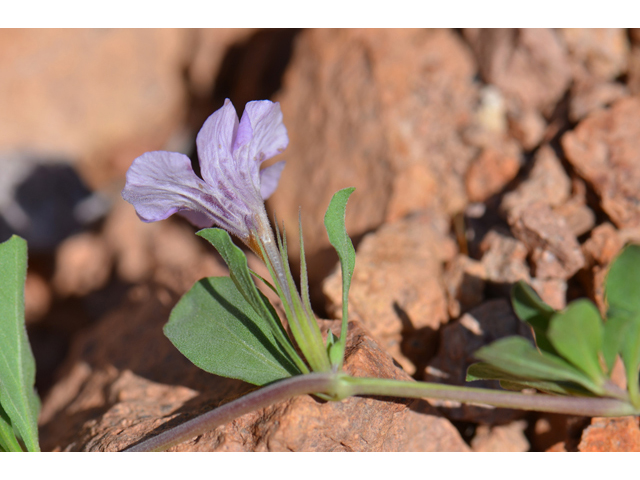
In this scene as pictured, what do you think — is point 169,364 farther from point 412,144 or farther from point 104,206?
point 104,206

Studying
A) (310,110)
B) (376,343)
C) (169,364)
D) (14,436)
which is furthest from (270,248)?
(310,110)

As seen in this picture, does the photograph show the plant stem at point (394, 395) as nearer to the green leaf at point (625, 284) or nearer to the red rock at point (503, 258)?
the green leaf at point (625, 284)

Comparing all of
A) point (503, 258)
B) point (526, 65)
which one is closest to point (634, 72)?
point (526, 65)

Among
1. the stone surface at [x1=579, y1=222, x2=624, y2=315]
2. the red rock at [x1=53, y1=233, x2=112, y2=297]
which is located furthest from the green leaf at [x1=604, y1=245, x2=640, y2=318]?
the red rock at [x1=53, y1=233, x2=112, y2=297]

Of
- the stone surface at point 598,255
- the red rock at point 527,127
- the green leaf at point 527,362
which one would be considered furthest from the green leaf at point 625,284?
the red rock at point 527,127

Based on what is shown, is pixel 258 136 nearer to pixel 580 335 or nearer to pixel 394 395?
pixel 394 395
